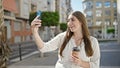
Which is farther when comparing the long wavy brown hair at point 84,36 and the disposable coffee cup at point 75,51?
the long wavy brown hair at point 84,36

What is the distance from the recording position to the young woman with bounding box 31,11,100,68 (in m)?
3.46

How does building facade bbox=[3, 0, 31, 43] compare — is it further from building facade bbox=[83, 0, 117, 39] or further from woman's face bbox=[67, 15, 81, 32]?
building facade bbox=[83, 0, 117, 39]

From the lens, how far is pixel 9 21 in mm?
46281

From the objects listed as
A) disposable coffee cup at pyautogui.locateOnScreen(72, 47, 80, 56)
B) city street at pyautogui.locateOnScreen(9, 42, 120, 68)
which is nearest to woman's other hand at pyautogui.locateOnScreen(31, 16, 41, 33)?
disposable coffee cup at pyautogui.locateOnScreen(72, 47, 80, 56)

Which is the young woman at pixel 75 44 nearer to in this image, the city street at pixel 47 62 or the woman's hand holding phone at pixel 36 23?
the woman's hand holding phone at pixel 36 23

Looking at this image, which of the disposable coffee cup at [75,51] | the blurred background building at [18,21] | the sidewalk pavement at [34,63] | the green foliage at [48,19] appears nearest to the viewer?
the disposable coffee cup at [75,51]

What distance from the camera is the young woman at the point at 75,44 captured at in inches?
136

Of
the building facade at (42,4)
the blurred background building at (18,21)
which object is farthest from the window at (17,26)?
the building facade at (42,4)

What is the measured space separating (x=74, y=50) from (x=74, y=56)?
7 cm

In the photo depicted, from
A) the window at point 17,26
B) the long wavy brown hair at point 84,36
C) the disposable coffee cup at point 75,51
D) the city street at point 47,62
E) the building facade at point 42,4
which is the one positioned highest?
the building facade at point 42,4

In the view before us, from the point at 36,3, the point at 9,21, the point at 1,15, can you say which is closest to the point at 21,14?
the point at 9,21

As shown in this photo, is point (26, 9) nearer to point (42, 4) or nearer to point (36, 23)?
point (42, 4)

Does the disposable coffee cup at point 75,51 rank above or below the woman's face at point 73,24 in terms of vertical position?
below

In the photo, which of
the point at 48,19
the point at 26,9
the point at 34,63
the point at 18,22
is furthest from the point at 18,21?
the point at 34,63
